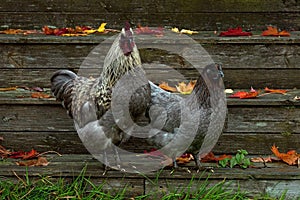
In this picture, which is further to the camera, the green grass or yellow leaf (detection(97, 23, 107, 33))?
yellow leaf (detection(97, 23, 107, 33))

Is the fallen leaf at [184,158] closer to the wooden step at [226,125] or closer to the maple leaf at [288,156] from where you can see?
the wooden step at [226,125]

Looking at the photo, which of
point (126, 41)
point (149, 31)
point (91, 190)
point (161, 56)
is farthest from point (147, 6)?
point (91, 190)

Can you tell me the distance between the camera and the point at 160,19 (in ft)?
13.2

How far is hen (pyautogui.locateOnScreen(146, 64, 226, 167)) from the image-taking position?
115 inches

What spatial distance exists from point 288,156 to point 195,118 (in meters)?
0.64

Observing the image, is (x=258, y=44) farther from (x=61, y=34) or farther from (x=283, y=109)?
(x=61, y=34)

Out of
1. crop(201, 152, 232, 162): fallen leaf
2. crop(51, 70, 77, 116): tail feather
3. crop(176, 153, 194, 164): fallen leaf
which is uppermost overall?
crop(51, 70, 77, 116): tail feather

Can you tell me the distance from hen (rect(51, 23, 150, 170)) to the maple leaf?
81 centimetres

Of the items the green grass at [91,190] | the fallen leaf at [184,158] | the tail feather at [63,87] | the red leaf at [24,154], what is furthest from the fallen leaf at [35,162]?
the fallen leaf at [184,158]

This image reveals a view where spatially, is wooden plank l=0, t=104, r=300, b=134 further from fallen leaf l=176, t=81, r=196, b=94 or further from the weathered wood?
fallen leaf l=176, t=81, r=196, b=94

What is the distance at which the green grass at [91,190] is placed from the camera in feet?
9.54

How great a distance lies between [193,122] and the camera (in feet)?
9.62

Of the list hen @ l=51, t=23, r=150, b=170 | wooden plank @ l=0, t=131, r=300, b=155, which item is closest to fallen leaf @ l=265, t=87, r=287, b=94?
wooden plank @ l=0, t=131, r=300, b=155

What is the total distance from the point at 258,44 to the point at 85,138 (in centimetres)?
127
